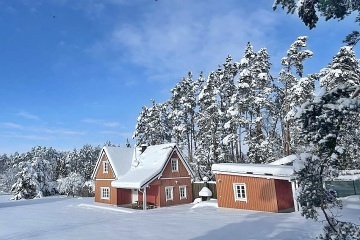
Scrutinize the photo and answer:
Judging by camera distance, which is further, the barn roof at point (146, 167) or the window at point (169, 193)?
the window at point (169, 193)

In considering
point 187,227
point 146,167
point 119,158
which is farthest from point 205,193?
point 187,227

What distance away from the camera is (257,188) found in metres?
21.2

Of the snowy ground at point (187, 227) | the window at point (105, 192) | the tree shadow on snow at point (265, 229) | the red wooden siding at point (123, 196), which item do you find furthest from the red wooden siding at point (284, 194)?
the window at point (105, 192)

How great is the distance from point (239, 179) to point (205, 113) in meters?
17.5

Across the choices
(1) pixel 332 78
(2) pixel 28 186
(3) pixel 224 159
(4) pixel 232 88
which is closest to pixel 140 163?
(3) pixel 224 159

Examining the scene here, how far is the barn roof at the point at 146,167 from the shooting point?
84.8ft

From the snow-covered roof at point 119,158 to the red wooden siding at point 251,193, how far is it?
37.9 feet

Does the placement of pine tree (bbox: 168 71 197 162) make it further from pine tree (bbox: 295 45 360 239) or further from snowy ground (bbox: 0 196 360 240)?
pine tree (bbox: 295 45 360 239)

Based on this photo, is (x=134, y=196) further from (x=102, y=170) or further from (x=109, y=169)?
(x=102, y=170)

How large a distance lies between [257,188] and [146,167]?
40.5 ft

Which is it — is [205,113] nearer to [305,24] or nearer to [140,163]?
[140,163]

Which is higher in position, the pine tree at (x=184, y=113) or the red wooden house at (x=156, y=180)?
the pine tree at (x=184, y=113)

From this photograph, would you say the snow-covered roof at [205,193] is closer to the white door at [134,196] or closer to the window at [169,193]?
the window at [169,193]

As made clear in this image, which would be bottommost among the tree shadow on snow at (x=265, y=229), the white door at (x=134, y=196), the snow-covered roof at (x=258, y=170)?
the tree shadow on snow at (x=265, y=229)
